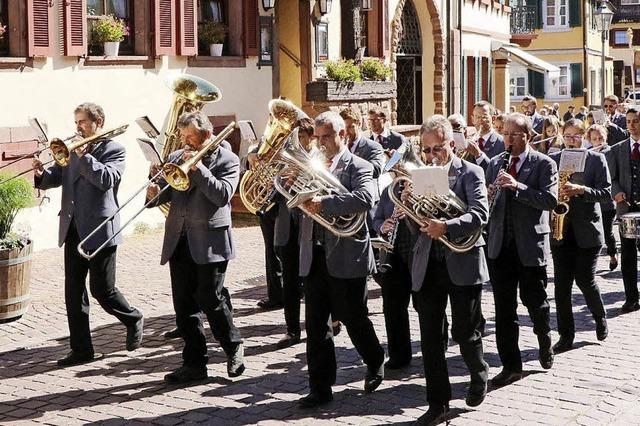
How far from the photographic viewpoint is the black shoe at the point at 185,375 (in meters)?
8.66

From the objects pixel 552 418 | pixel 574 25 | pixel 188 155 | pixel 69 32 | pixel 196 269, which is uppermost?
pixel 574 25

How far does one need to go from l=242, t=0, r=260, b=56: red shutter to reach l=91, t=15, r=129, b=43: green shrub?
10.8ft

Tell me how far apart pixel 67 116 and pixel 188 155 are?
26.8 feet

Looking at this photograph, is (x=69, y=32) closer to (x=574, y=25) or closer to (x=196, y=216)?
(x=196, y=216)

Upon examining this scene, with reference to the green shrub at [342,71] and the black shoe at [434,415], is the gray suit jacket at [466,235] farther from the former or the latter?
the green shrub at [342,71]

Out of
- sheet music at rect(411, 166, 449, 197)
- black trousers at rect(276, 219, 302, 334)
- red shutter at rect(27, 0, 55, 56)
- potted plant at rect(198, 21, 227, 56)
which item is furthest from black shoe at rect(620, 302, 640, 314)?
potted plant at rect(198, 21, 227, 56)

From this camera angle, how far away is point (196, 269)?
871 cm

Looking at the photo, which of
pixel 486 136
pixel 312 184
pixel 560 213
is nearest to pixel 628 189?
pixel 486 136

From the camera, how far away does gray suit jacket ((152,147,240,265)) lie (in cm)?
855

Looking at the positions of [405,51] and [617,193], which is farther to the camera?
[405,51]

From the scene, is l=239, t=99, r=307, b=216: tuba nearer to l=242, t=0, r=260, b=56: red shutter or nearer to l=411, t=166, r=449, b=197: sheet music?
l=411, t=166, r=449, b=197: sheet music

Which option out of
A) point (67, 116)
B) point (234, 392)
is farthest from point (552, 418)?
point (67, 116)

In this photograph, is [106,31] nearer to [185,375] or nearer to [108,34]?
[108,34]

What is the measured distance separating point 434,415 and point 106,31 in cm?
1073
